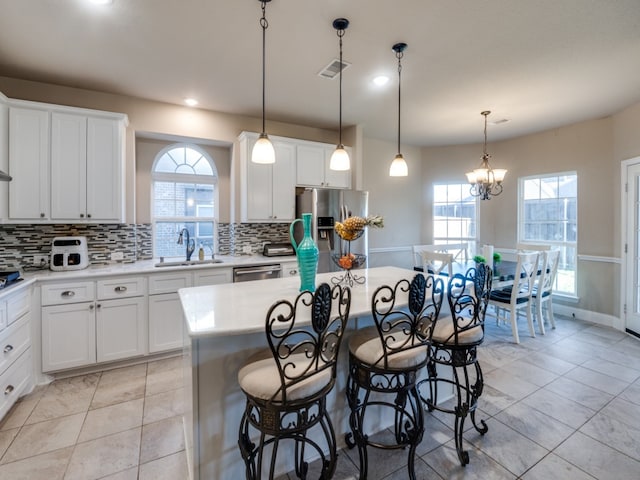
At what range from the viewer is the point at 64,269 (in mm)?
2854

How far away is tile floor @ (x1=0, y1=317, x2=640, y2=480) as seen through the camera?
172cm

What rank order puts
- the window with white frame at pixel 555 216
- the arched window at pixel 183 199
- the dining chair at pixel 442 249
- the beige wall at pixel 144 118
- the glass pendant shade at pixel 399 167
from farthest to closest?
the window with white frame at pixel 555 216, the dining chair at pixel 442 249, the arched window at pixel 183 199, the beige wall at pixel 144 118, the glass pendant shade at pixel 399 167

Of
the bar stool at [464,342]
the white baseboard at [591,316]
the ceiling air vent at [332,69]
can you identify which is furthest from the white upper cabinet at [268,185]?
the white baseboard at [591,316]

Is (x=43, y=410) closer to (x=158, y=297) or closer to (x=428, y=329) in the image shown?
(x=158, y=297)

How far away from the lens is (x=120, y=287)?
9.34ft

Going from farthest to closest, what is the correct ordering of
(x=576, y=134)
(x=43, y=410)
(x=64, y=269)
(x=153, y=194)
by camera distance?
1. (x=576, y=134)
2. (x=153, y=194)
3. (x=64, y=269)
4. (x=43, y=410)

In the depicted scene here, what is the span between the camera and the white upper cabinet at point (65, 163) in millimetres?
2699

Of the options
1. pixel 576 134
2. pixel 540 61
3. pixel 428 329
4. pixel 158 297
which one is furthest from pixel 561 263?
pixel 158 297

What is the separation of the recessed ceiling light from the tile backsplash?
86.4 inches

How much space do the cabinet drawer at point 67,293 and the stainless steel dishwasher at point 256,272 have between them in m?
1.31

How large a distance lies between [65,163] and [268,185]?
6.69 ft

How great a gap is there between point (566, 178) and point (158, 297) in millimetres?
5692

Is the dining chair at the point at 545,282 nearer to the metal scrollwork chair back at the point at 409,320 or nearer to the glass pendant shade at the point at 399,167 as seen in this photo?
the glass pendant shade at the point at 399,167

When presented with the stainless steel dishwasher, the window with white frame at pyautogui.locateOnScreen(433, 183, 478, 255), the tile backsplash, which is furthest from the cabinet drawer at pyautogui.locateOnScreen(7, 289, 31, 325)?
the window with white frame at pyautogui.locateOnScreen(433, 183, 478, 255)
